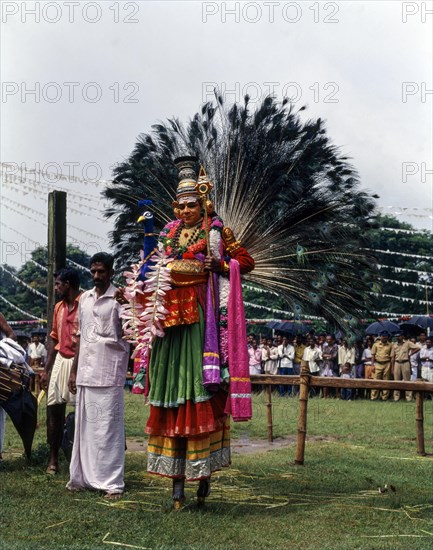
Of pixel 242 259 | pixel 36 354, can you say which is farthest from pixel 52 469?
pixel 36 354

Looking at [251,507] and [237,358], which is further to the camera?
[251,507]

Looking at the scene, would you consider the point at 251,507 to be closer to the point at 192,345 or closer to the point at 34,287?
the point at 192,345

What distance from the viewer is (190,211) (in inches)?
261

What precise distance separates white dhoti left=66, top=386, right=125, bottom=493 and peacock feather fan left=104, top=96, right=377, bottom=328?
95.4 inches

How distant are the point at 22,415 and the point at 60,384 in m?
0.78

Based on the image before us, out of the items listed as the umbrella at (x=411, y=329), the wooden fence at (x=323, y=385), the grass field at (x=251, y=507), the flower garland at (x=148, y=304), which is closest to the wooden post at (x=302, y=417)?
the wooden fence at (x=323, y=385)

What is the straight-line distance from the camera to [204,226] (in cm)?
652

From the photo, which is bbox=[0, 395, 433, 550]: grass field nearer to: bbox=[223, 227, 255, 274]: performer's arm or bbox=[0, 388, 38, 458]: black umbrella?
bbox=[0, 388, 38, 458]: black umbrella

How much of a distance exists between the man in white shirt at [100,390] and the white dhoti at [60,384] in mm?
637

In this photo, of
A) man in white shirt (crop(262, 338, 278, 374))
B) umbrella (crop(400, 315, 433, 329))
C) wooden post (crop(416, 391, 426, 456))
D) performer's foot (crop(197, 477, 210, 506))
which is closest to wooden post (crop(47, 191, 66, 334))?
performer's foot (crop(197, 477, 210, 506))

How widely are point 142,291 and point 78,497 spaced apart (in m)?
1.88

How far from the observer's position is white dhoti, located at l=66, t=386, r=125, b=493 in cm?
688

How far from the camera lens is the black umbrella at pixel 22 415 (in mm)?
8258

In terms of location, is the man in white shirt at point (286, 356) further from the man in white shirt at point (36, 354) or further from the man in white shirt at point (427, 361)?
the man in white shirt at point (36, 354)
